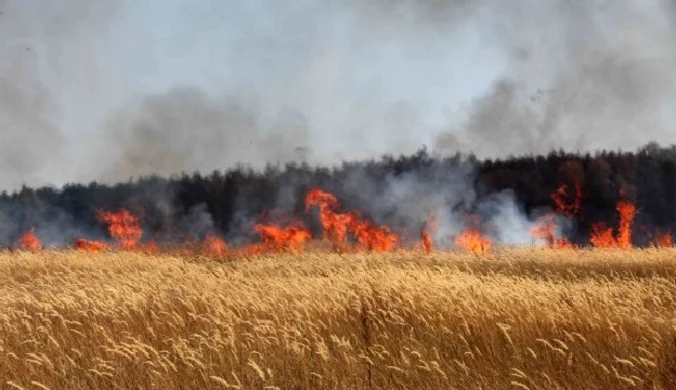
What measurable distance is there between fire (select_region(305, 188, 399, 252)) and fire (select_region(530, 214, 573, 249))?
1178 centimetres

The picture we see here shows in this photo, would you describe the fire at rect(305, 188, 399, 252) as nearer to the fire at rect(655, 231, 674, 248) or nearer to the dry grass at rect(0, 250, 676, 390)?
the fire at rect(655, 231, 674, 248)

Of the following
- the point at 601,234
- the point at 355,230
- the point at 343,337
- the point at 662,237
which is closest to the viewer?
the point at 343,337

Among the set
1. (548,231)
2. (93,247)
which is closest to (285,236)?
(93,247)

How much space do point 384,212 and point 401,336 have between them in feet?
143

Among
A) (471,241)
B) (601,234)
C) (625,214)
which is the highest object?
(625,214)

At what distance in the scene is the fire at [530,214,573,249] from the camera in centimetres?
4478

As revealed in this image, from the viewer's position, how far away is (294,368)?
632cm

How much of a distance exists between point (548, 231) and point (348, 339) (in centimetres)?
4349

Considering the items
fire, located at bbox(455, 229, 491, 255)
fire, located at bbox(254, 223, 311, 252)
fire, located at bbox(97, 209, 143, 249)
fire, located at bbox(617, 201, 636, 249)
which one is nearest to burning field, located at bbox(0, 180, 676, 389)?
fire, located at bbox(455, 229, 491, 255)

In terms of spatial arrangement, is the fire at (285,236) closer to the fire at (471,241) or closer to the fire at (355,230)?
the fire at (355,230)

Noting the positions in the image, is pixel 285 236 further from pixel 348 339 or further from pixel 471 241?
pixel 348 339

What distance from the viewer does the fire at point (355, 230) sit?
36.2 meters

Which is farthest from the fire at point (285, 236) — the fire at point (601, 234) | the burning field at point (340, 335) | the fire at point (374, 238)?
the burning field at point (340, 335)

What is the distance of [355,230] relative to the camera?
3856 cm
